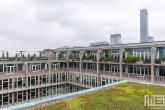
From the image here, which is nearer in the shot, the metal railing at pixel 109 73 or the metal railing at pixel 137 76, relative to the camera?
the metal railing at pixel 137 76

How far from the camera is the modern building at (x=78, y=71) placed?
2184 cm

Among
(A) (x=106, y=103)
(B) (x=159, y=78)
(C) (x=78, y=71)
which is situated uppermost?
(A) (x=106, y=103)

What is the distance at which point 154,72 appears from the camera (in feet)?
71.9

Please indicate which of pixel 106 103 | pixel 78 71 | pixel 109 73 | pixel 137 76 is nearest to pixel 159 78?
pixel 137 76

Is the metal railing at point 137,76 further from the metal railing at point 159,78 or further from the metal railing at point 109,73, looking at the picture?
the metal railing at point 109,73

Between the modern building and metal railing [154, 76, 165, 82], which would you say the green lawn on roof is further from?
the modern building

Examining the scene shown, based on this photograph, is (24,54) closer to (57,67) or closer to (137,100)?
(57,67)

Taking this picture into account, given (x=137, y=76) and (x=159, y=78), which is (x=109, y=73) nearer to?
(x=137, y=76)

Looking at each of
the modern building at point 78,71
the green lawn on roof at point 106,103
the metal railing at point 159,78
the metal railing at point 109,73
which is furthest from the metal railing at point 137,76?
the green lawn on roof at point 106,103

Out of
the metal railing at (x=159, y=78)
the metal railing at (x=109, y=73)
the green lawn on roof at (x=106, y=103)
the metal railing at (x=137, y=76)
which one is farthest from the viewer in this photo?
the metal railing at (x=109, y=73)

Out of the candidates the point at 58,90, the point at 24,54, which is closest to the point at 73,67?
the point at 58,90

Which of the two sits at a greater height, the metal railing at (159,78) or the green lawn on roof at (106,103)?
the green lawn on roof at (106,103)

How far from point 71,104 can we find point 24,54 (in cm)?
3154

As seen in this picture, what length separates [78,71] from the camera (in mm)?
32625
